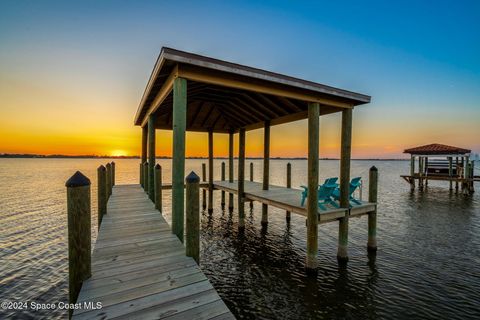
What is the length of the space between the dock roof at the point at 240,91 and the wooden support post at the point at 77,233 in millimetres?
2629

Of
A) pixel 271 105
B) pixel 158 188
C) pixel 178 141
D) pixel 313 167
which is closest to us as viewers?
pixel 178 141

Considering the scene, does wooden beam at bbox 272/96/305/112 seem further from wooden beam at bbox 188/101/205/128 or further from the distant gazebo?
the distant gazebo

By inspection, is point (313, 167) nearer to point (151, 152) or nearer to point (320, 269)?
point (320, 269)

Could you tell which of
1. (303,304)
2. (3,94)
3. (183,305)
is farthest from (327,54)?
(3,94)

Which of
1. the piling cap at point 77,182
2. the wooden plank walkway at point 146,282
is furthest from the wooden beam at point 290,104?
the piling cap at point 77,182

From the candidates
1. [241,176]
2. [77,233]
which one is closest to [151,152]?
[241,176]

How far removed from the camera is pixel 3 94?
1223cm

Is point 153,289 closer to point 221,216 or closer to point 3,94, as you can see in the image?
point 221,216

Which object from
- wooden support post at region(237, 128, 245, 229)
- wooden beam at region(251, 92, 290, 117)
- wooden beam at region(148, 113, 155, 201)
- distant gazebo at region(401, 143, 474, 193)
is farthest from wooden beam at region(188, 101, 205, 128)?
distant gazebo at region(401, 143, 474, 193)

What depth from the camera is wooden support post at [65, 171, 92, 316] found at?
242 centimetres

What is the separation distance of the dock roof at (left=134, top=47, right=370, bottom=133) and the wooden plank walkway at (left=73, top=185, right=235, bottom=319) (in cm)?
337

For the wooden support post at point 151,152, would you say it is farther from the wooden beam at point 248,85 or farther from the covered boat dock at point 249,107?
the wooden beam at point 248,85

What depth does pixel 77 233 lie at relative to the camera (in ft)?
8.15

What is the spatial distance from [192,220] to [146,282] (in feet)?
3.50
